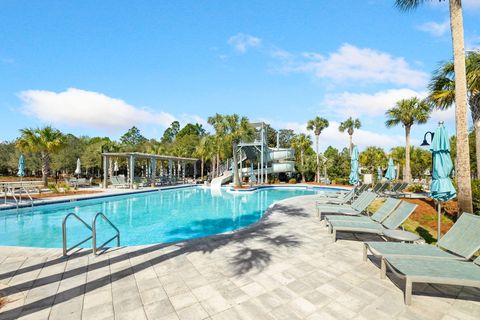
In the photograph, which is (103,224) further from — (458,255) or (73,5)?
(458,255)

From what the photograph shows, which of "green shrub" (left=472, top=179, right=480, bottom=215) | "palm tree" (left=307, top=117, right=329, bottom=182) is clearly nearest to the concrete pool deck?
"green shrub" (left=472, top=179, right=480, bottom=215)

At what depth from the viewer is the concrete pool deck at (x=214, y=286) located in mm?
3029

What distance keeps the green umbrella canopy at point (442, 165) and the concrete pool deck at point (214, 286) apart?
8.69 feet

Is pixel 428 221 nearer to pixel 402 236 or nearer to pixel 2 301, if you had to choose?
pixel 402 236

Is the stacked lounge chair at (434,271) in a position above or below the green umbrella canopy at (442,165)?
below

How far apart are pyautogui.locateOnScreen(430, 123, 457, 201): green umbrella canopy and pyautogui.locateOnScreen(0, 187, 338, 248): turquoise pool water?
274 inches

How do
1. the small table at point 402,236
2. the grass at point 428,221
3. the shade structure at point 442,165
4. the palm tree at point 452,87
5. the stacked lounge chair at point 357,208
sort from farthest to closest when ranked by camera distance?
the palm tree at point 452,87 → the stacked lounge chair at point 357,208 → the grass at point 428,221 → the shade structure at point 442,165 → the small table at point 402,236

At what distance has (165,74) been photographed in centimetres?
2002

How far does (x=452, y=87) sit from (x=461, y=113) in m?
7.01

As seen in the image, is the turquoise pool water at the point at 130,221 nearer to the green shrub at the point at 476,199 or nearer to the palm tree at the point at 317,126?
the green shrub at the point at 476,199

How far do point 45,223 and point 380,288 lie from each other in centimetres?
1250

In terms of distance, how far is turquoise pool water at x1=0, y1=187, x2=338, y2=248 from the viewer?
8445mm

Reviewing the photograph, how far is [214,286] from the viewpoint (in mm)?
3701

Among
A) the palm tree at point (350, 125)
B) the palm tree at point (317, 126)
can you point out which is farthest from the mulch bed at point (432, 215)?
the palm tree at point (350, 125)
